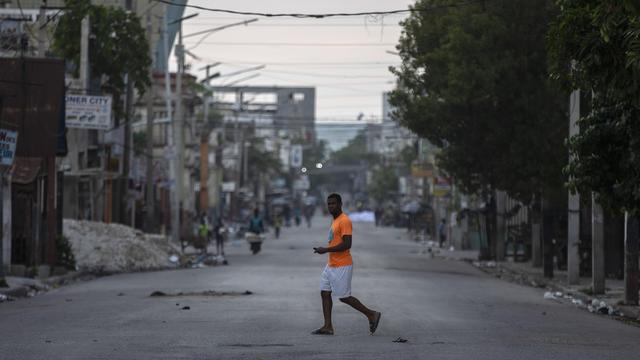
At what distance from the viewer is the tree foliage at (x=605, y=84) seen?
16688 mm

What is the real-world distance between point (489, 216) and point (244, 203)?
286ft

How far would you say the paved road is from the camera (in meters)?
15.3

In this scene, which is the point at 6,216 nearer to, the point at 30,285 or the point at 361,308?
the point at 30,285

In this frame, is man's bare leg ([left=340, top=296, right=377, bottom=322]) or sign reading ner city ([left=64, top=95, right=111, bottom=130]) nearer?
man's bare leg ([left=340, top=296, right=377, bottom=322])

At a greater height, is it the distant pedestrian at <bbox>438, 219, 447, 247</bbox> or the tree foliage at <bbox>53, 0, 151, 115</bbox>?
the tree foliage at <bbox>53, 0, 151, 115</bbox>

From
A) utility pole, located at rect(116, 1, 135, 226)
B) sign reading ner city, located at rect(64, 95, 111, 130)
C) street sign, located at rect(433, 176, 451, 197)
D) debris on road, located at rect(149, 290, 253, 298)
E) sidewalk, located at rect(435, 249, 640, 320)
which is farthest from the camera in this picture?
street sign, located at rect(433, 176, 451, 197)

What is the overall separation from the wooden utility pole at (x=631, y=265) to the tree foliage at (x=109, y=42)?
2498 cm

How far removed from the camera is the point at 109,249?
4203 centimetres

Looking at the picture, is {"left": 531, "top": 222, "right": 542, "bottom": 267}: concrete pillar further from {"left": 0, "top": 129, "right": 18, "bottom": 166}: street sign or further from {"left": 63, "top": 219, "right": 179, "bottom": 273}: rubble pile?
{"left": 0, "top": 129, "right": 18, "bottom": 166}: street sign

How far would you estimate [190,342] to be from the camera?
1627 centimetres

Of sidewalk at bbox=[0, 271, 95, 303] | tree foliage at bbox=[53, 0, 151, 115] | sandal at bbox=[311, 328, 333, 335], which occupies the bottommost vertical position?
sidewalk at bbox=[0, 271, 95, 303]

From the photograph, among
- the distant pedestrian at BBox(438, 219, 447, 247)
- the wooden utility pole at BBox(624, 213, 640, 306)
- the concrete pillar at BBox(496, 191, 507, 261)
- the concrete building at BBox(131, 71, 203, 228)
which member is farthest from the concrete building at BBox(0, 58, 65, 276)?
the distant pedestrian at BBox(438, 219, 447, 247)

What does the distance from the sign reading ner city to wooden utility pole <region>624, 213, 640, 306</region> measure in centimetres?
1820

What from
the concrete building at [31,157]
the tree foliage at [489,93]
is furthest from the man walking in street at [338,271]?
the tree foliage at [489,93]
